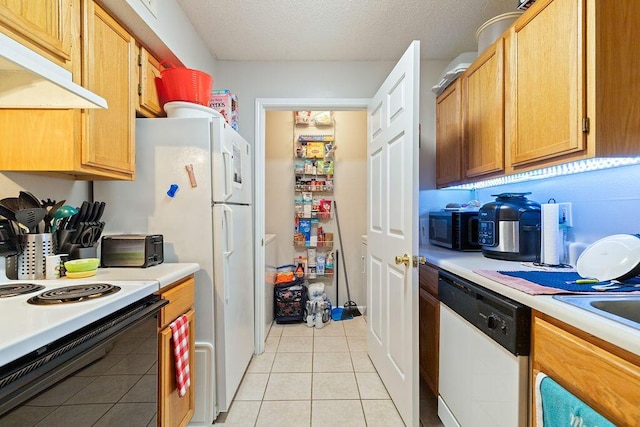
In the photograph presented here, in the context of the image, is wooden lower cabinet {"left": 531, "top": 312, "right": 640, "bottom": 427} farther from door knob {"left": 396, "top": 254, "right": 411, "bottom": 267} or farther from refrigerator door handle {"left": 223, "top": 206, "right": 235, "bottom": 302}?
refrigerator door handle {"left": 223, "top": 206, "right": 235, "bottom": 302}

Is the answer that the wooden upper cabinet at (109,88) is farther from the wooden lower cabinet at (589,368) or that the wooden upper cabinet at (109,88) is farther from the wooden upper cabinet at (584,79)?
the wooden upper cabinet at (584,79)

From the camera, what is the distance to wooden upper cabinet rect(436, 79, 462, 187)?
2.11 metres

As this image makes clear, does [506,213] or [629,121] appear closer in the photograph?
[629,121]

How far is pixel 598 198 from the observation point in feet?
4.69

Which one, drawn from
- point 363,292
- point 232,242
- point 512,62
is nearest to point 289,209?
point 363,292

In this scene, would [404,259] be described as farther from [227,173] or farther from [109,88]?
[109,88]

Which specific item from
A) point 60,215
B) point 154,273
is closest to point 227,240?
point 154,273

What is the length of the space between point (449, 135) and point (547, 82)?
0.94 metres

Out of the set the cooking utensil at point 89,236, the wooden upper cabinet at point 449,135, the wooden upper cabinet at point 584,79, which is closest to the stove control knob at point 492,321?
the wooden upper cabinet at point 584,79

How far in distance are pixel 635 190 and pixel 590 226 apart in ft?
0.83

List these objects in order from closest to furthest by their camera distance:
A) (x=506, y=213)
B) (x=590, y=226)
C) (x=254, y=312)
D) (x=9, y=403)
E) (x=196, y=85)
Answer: (x=9, y=403) → (x=590, y=226) → (x=506, y=213) → (x=196, y=85) → (x=254, y=312)

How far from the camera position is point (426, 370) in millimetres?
1863

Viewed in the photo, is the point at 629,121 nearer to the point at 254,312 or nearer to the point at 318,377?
the point at 318,377

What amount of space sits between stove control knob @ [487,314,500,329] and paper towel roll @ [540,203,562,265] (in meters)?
0.59
